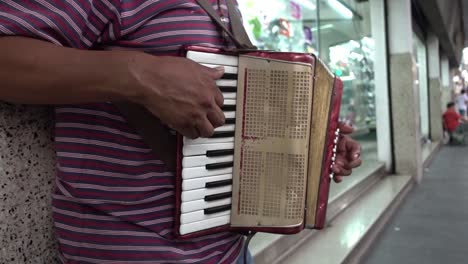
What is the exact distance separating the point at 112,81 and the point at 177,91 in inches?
4.1

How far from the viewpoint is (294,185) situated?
2.89 feet

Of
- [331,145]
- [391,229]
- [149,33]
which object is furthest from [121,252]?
[391,229]

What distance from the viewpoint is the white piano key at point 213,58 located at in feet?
2.40

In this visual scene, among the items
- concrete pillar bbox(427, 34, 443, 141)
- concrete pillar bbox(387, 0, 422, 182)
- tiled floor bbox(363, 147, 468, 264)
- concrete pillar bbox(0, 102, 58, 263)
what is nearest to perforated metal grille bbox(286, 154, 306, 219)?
concrete pillar bbox(0, 102, 58, 263)

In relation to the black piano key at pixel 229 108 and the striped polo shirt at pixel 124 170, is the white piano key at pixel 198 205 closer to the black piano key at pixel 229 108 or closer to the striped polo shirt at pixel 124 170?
the striped polo shirt at pixel 124 170

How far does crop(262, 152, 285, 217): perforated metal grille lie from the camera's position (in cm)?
87

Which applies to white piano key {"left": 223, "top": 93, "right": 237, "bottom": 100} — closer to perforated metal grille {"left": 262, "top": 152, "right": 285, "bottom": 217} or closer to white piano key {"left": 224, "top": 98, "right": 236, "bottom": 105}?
white piano key {"left": 224, "top": 98, "right": 236, "bottom": 105}

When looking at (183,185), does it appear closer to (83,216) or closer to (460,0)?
(83,216)

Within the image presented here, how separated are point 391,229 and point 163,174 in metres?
3.19

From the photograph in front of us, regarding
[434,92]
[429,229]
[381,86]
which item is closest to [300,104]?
[429,229]

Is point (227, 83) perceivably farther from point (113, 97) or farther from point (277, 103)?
point (113, 97)

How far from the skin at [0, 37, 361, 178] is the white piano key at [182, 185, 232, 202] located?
0.12 meters

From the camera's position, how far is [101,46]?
0.74m

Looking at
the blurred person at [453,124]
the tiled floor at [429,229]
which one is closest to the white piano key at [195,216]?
the tiled floor at [429,229]
